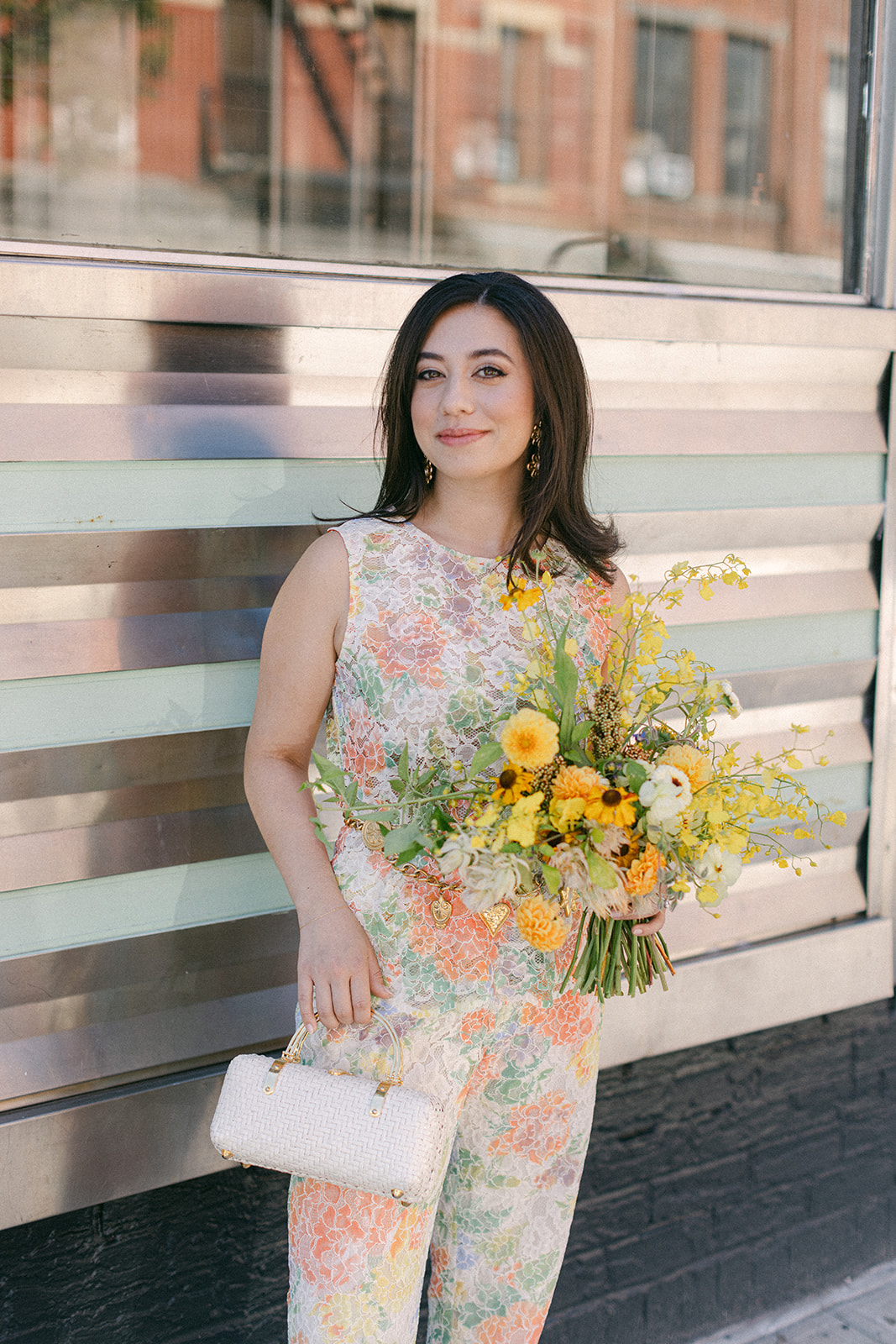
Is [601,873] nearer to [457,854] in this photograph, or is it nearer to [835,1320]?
[457,854]

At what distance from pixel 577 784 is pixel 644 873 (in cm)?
17

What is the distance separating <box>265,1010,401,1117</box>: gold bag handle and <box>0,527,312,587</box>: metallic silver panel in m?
0.85

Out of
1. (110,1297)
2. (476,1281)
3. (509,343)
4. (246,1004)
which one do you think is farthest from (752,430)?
(110,1297)

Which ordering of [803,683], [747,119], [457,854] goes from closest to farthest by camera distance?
1. [457,854]
2. [803,683]
3. [747,119]

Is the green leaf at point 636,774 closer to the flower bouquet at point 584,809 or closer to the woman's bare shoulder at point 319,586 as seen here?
the flower bouquet at point 584,809

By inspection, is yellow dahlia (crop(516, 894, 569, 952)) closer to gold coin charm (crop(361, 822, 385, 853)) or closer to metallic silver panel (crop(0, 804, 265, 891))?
gold coin charm (crop(361, 822, 385, 853))

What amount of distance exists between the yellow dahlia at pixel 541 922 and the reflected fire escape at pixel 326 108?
2.90 metres

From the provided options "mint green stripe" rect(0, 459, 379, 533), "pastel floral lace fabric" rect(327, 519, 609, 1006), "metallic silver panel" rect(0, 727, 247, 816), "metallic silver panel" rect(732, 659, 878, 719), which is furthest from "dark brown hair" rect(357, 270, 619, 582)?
"metallic silver panel" rect(732, 659, 878, 719)

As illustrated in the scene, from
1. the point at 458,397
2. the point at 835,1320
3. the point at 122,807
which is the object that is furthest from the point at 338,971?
the point at 835,1320

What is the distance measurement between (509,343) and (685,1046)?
179cm

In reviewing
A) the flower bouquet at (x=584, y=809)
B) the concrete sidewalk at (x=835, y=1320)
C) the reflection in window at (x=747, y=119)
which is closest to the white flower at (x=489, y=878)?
the flower bouquet at (x=584, y=809)

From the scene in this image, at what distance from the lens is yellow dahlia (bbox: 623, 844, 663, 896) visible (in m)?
1.51

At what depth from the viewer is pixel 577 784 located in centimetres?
145

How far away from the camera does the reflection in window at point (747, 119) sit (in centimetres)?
349
